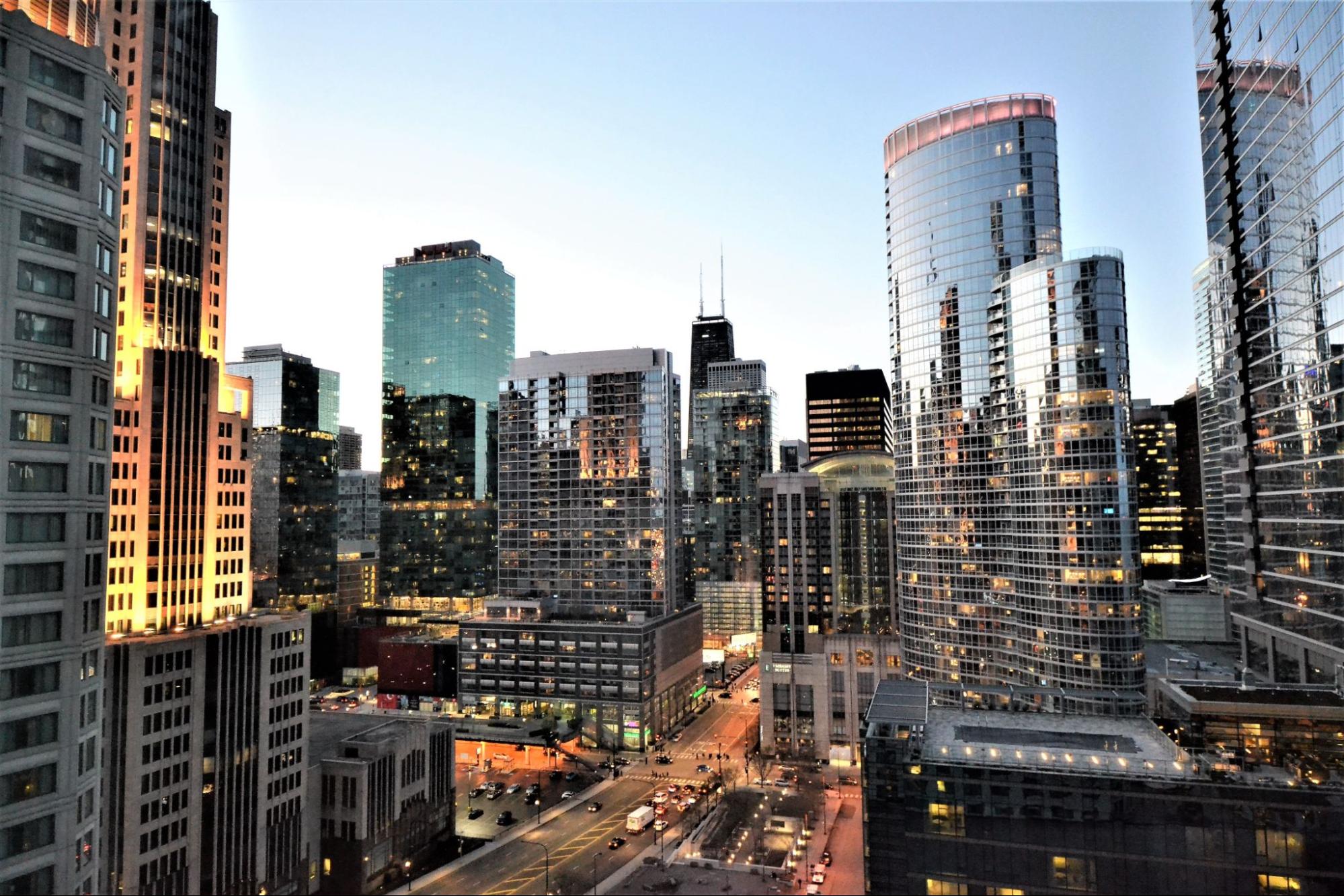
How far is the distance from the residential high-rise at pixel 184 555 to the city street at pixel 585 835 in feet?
67.2

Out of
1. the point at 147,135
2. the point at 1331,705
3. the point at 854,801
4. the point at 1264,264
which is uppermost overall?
the point at 147,135

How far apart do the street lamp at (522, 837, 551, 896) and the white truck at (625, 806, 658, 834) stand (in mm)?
11233

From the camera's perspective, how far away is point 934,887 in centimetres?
6775

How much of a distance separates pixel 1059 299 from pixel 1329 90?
1837 inches

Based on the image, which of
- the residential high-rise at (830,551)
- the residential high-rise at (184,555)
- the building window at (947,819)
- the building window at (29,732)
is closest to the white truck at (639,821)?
the residential high-rise at (184,555)

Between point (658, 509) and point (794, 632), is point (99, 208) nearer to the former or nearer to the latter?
point (658, 509)

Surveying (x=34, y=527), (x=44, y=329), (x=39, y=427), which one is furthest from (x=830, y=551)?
(x=44, y=329)

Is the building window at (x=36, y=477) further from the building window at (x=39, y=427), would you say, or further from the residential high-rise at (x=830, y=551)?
the residential high-rise at (x=830, y=551)

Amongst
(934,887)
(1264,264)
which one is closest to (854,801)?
(934,887)

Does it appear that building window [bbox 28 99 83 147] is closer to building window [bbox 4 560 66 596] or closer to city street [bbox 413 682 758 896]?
building window [bbox 4 560 66 596]

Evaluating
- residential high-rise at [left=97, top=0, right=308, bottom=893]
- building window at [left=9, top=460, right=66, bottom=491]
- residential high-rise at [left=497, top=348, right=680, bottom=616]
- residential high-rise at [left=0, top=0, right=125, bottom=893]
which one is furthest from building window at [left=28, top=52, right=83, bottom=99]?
residential high-rise at [left=497, top=348, right=680, bottom=616]

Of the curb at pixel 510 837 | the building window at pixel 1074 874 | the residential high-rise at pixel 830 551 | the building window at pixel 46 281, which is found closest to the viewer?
the building window at pixel 46 281

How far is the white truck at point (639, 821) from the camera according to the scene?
103500 millimetres

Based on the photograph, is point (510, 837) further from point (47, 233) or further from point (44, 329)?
point (47, 233)
